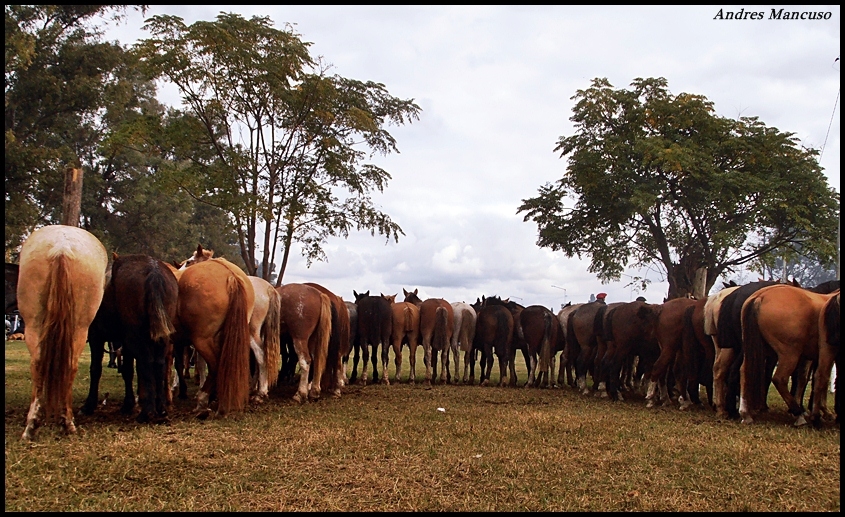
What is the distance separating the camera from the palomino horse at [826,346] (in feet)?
21.3

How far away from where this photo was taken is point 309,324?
8602mm

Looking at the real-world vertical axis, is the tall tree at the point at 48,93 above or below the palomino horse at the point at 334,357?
above

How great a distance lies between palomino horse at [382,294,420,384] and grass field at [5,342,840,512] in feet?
16.6

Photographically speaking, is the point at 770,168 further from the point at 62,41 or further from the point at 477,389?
the point at 62,41

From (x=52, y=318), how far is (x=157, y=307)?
103cm

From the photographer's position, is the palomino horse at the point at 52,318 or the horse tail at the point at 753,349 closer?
the palomino horse at the point at 52,318

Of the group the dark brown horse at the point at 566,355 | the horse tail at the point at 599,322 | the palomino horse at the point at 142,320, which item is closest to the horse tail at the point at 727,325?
the horse tail at the point at 599,322

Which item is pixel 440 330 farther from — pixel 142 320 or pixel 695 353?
pixel 142 320

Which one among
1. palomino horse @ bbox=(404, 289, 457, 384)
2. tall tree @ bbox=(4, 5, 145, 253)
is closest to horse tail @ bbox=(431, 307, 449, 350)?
palomino horse @ bbox=(404, 289, 457, 384)

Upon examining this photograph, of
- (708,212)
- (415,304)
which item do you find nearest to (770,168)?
(708,212)

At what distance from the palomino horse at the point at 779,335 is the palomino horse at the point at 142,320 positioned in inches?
274

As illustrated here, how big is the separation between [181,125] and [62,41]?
6782mm

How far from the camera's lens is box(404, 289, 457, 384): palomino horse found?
12.4m

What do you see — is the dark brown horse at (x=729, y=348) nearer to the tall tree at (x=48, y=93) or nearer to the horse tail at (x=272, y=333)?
the horse tail at (x=272, y=333)
